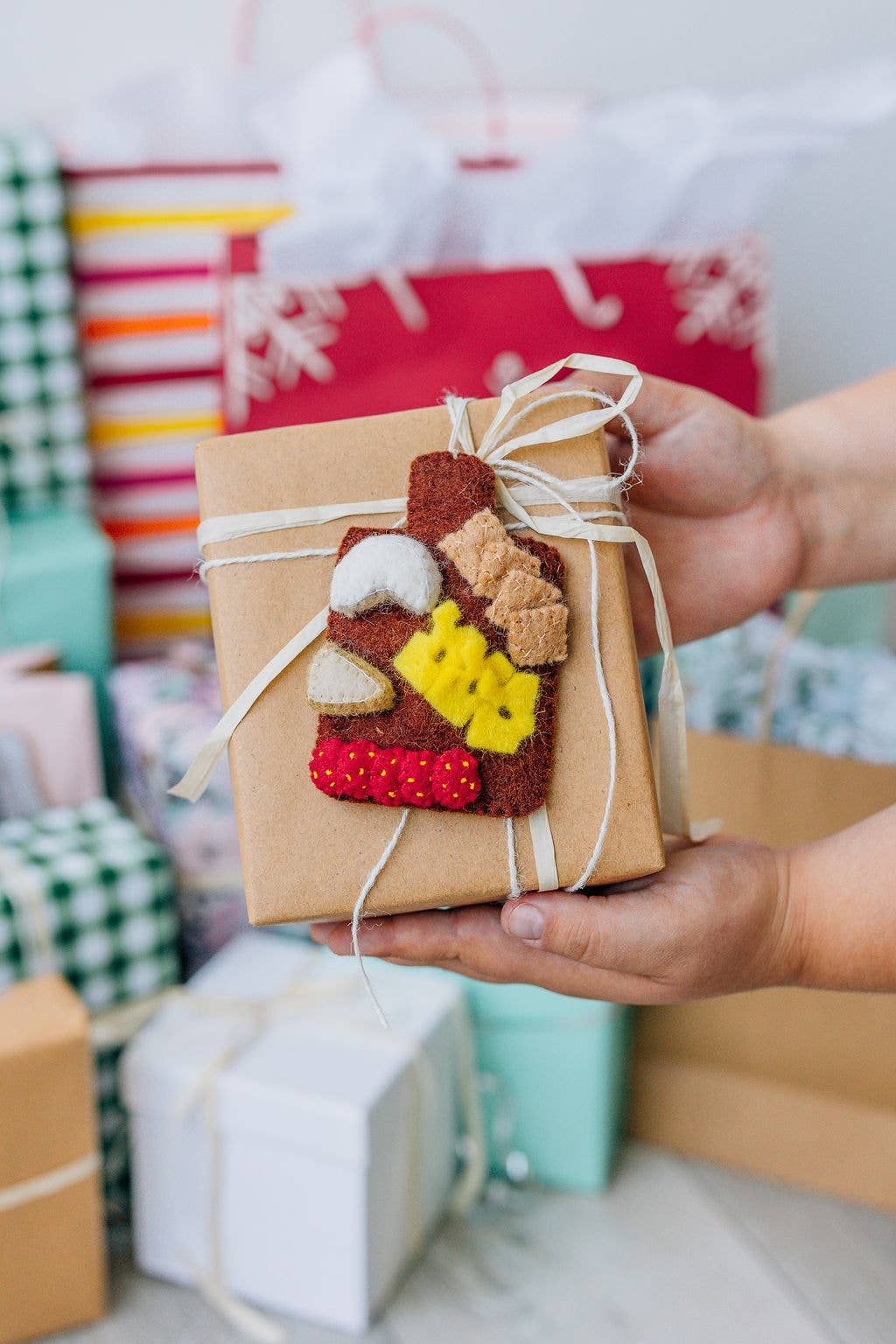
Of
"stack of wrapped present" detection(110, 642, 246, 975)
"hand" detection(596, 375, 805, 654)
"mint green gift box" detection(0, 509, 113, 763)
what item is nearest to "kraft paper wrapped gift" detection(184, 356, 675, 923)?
"hand" detection(596, 375, 805, 654)

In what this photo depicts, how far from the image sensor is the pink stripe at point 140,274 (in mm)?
1295

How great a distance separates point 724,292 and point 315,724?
958 mm

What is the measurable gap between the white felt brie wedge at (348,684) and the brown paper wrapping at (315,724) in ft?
0.07

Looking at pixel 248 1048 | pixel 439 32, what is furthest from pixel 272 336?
pixel 248 1048

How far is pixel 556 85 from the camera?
1.56 meters

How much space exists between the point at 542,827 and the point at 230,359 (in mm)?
778

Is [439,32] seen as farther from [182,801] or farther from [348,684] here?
[348,684]

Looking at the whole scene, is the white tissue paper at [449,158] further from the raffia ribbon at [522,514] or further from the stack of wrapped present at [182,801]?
the raffia ribbon at [522,514]

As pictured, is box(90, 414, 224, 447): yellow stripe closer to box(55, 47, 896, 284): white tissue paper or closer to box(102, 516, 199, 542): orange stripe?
box(102, 516, 199, 542): orange stripe

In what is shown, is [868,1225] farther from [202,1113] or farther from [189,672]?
[189,672]

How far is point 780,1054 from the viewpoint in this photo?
106 cm

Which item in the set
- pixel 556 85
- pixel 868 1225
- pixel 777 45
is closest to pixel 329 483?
pixel 868 1225

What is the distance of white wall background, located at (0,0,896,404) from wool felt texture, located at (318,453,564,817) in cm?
106

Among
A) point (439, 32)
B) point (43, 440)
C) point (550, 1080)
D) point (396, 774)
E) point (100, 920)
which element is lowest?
point (550, 1080)
